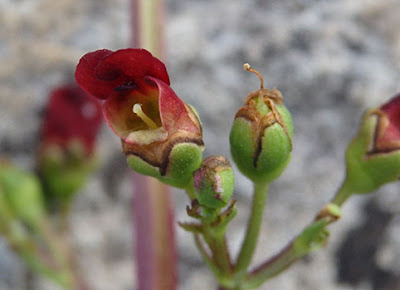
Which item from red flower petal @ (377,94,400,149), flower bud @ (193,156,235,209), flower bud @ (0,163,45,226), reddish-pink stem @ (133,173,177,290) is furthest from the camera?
flower bud @ (0,163,45,226)

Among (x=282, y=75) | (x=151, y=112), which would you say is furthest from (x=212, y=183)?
(x=282, y=75)

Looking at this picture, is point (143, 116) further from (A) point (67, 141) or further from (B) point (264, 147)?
(A) point (67, 141)

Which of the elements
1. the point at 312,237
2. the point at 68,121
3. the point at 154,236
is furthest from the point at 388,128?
the point at 68,121

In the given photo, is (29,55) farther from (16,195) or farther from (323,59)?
(323,59)

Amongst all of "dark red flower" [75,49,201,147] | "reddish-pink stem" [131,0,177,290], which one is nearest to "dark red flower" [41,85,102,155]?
"reddish-pink stem" [131,0,177,290]

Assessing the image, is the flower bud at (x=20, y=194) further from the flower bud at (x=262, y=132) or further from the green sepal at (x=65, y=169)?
the flower bud at (x=262, y=132)

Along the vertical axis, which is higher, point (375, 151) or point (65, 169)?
point (375, 151)

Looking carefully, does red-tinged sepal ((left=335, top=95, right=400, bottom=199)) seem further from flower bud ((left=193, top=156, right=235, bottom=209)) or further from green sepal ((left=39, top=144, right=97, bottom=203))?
green sepal ((left=39, top=144, right=97, bottom=203))
